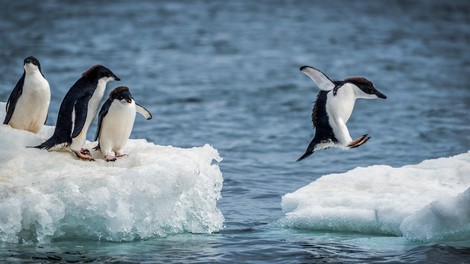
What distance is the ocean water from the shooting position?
9875mm

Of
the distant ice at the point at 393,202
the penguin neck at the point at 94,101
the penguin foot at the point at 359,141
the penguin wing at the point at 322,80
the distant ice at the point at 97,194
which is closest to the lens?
the distant ice at the point at 97,194

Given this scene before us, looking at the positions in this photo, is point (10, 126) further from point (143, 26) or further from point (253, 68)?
point (143, 26)

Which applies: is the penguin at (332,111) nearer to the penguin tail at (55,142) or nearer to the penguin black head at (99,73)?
the penguin black head at (99,73)

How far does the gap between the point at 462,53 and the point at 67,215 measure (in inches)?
1020

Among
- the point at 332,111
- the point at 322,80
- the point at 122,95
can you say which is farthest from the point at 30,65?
the point at 332,111

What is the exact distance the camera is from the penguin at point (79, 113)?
10180mm

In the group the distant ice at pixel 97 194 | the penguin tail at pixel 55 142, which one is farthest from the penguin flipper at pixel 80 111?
the distant ice at pixel 97 194

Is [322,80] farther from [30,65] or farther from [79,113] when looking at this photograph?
[30,65]

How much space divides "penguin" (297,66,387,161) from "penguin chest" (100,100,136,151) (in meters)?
1.68

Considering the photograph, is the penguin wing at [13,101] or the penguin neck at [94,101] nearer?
the penguin neck at [94,101]

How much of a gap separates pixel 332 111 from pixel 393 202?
41.0 inches

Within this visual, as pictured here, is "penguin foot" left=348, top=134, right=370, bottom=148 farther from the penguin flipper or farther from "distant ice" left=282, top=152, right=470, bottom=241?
the penguin flipper

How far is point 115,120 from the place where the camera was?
33.5 feet

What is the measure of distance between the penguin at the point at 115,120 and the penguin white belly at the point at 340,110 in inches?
74.3
